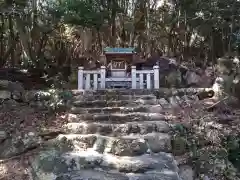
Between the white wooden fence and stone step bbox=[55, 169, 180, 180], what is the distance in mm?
4361

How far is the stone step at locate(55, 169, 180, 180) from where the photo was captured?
406 cm

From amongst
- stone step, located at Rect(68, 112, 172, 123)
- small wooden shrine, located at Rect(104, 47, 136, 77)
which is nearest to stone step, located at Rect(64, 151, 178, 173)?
stone step, located at Rect(68, 112, 172, 123)

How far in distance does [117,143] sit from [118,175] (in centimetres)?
83

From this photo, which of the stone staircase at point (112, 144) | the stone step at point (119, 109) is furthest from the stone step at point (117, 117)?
the stone step at point (119, 109)

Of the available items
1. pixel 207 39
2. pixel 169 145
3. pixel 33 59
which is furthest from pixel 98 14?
pixel 169 145

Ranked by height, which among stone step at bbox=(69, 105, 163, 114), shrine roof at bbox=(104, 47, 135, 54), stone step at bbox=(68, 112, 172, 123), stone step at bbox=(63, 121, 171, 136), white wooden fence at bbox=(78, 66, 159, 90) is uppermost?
shrine roof at bbox=(104, 47, 135, 54)

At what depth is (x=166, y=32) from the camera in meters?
14.8

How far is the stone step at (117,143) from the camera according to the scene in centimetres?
483

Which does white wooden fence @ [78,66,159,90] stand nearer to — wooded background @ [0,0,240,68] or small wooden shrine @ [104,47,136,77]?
small wooden shrine @ [104,47,136,77]

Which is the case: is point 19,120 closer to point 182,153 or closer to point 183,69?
point 182,153

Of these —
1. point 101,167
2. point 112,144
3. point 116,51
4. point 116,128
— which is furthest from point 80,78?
point 101,167

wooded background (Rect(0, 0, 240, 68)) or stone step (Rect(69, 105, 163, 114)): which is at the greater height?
wooded background (Rect(0, 0, 240, 68))

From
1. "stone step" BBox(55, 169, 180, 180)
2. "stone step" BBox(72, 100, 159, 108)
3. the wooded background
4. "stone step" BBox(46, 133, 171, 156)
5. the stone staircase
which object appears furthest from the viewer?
the wooded background

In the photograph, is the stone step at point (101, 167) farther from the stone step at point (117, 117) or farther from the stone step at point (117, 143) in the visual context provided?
the stone step at point (117, 117)
